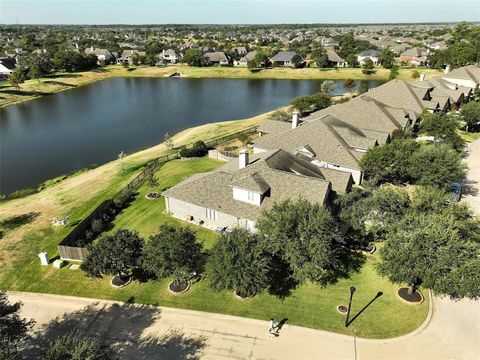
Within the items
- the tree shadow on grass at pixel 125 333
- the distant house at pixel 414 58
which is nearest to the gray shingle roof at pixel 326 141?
the tree shadow on grass at pixel 125 333

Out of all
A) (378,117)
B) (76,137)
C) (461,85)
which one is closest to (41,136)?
(76,137)

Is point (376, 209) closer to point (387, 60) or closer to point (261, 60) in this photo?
point (387, 60)

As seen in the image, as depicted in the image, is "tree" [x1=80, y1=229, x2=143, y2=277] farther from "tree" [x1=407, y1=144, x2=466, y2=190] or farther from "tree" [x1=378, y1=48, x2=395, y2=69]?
"tree" [x1=378, y1=48, x2=395, y2=69]

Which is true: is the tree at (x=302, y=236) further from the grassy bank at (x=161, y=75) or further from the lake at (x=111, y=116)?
the grassy bank at (x=161, y=75)

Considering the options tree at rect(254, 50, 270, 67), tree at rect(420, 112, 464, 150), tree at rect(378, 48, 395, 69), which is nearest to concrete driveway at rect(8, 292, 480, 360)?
tree at rect(420, 112, 464, 150)

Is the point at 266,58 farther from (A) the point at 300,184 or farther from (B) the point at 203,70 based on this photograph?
(A) the point at 300,184

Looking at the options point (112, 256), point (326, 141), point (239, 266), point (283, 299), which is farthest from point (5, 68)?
point (283, 299)
